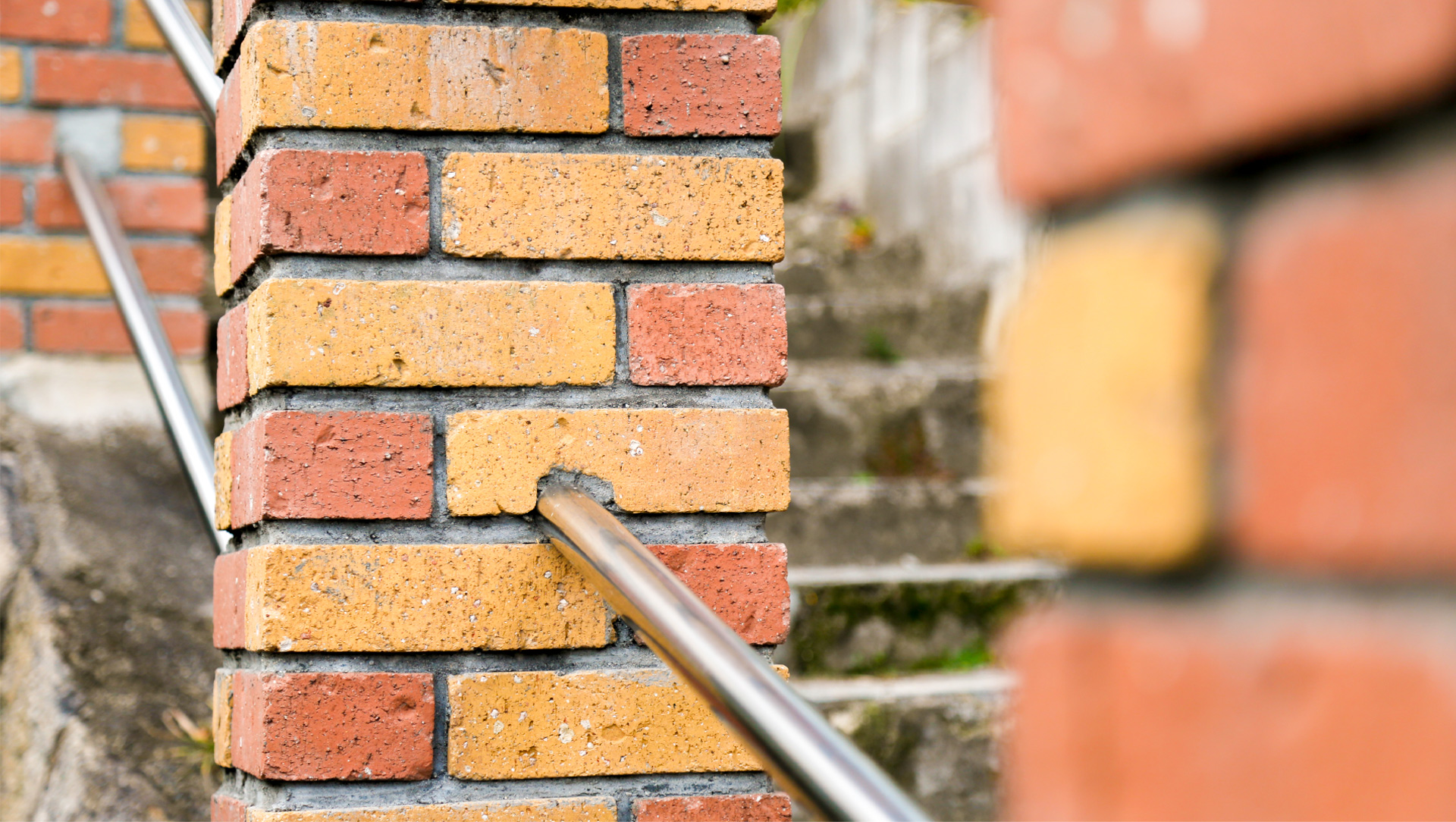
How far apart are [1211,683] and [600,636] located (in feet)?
2.54

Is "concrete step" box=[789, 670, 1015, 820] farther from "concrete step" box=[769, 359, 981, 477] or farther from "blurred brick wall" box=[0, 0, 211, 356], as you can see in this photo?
"blurred brick wall" box=[0, 0, 211, 356]

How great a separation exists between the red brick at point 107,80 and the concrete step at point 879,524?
1.59m

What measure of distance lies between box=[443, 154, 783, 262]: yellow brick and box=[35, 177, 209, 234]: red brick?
127cm

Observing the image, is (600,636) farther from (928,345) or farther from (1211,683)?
(928,345)

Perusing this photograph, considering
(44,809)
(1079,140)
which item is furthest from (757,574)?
(44,809)

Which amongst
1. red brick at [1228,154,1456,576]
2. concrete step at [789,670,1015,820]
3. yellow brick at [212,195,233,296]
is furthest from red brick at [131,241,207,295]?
red brick at [1228,154,1456,576]

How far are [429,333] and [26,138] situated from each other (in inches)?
54.5

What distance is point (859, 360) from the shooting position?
3.86m

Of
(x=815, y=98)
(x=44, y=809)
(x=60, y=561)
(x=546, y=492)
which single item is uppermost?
(x=815, y=98)

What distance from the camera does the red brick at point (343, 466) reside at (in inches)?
39.5

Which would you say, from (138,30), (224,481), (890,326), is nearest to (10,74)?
(138,30)

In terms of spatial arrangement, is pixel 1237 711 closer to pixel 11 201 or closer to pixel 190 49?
pixel 190 49

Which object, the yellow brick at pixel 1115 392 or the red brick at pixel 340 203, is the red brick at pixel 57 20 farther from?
the yellow brick at pixel 1115 392

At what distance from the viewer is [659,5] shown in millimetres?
1083
